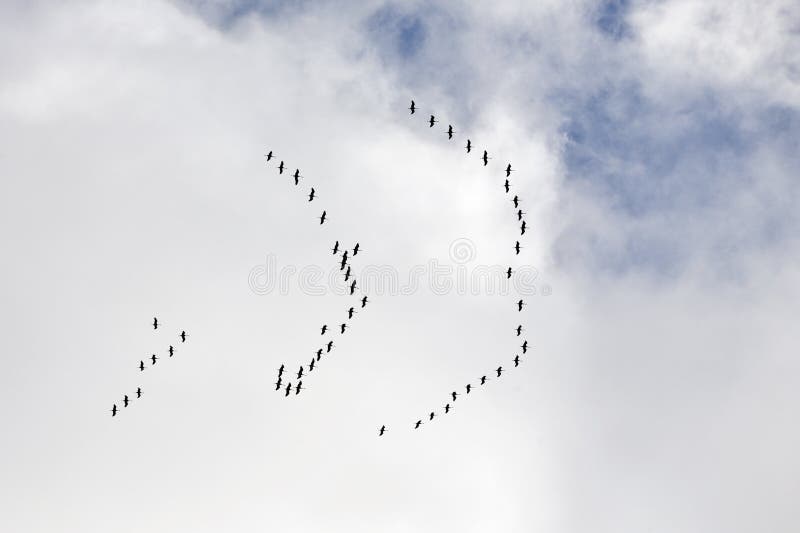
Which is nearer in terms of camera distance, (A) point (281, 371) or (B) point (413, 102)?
(B) point (413, 102)

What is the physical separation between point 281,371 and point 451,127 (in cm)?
3922

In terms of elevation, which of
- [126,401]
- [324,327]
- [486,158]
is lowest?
[126,401]

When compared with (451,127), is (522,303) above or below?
below

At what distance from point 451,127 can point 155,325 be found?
48408mm

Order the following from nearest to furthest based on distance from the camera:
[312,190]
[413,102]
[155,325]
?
[413,102] → [312,190] → [155,325]

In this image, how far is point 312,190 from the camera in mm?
134750

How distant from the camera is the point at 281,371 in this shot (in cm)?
14062

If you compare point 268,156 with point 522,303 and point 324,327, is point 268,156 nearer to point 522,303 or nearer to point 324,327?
point 324,327

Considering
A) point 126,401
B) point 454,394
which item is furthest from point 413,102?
point 126,401

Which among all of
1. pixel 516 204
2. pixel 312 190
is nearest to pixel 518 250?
pixel 516 204

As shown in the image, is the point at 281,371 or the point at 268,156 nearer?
the point at 268,156

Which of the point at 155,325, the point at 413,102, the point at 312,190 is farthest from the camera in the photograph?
the point at 155,325

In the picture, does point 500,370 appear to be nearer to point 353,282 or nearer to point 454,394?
point 454,394

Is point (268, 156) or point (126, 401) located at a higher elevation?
point (268, 156)
